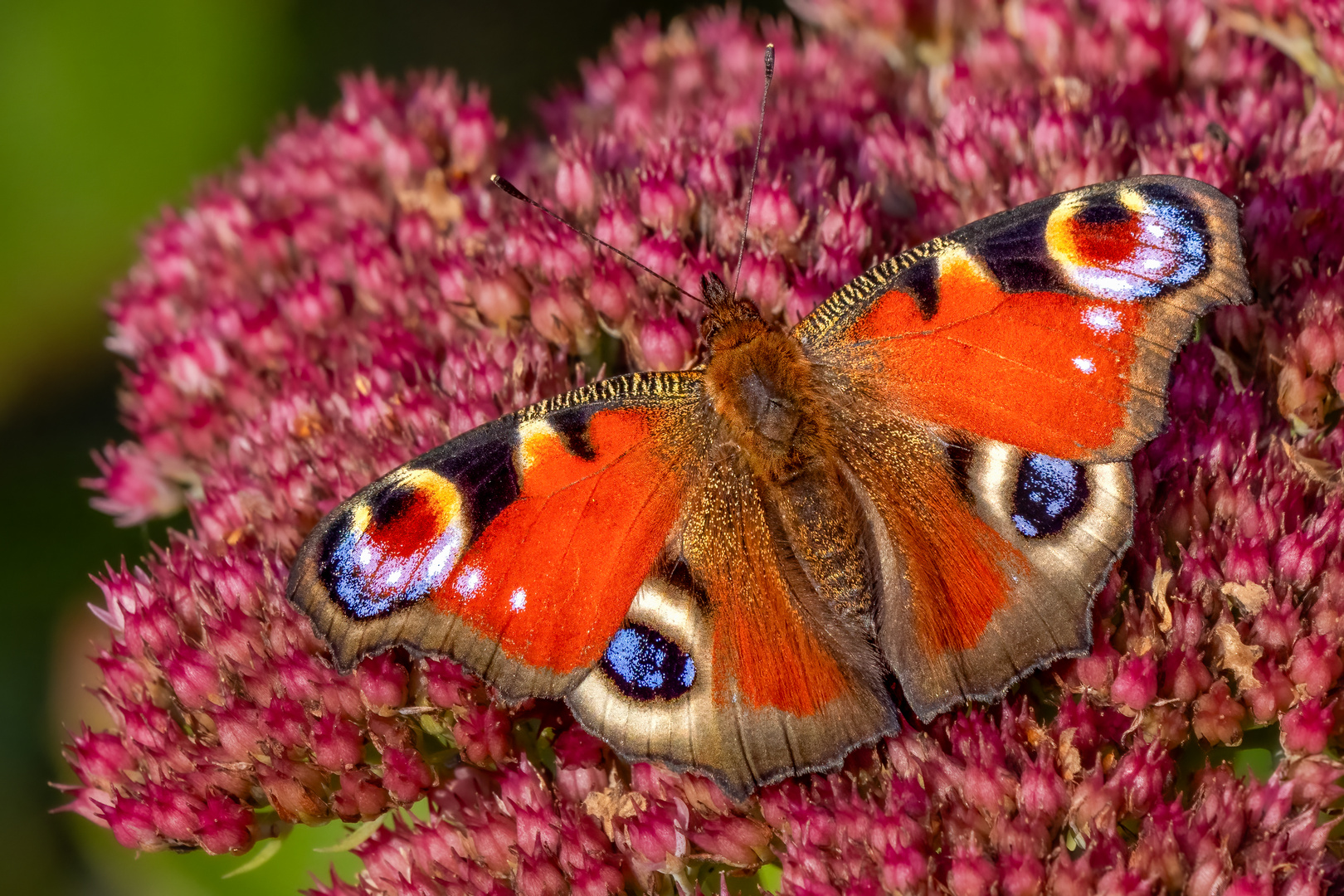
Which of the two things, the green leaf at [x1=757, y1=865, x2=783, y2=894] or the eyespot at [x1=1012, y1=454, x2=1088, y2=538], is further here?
the green leaf at [x1=757, y1=865, x2=783, y2=894]

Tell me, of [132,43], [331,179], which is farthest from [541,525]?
[132,43]

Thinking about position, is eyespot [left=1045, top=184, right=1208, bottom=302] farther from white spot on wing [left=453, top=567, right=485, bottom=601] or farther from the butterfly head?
white spot on wing [left=453, top=567, right=485, bottom=601]

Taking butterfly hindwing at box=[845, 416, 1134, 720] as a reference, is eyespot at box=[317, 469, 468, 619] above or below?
above

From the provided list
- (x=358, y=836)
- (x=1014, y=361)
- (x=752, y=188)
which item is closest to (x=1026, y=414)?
(x=1014, y=361)

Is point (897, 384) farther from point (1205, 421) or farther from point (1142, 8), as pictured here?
point (1142, 8)

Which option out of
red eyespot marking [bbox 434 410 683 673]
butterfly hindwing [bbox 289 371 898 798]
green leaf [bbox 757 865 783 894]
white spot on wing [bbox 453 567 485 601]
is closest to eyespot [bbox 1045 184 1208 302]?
butterfly hindwing [bbox 289 371 898 798]

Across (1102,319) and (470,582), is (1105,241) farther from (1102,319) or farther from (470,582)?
(470,582)
